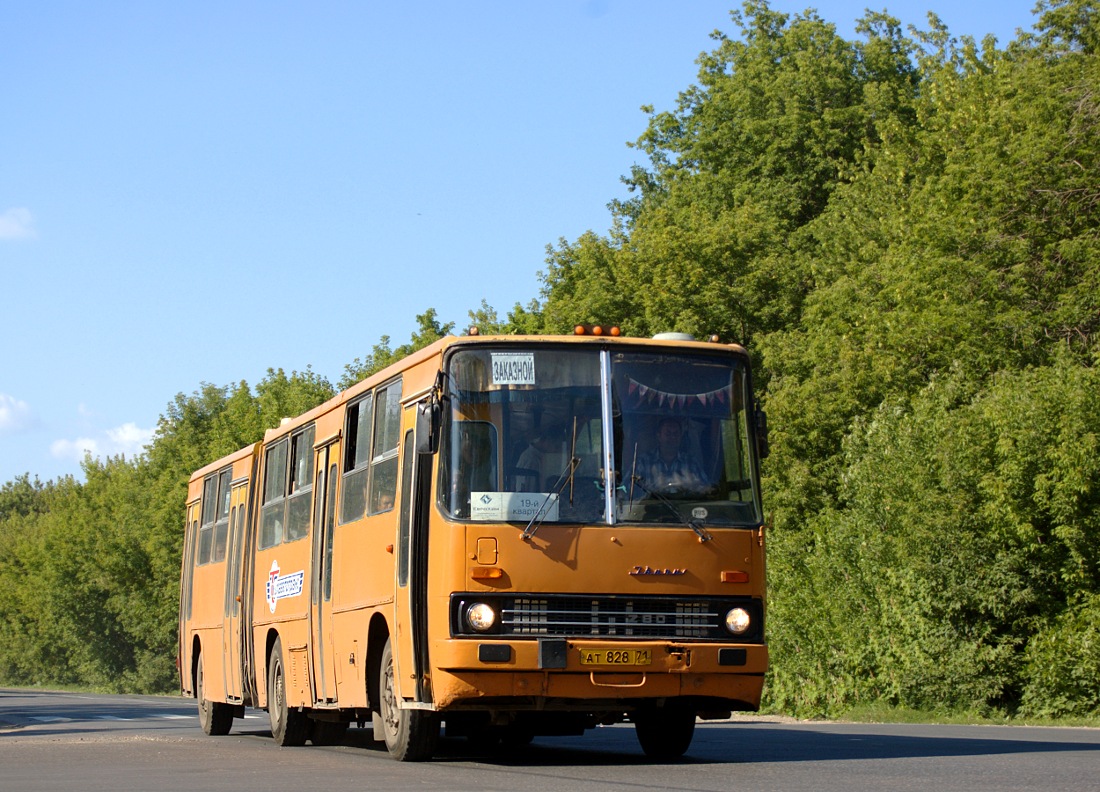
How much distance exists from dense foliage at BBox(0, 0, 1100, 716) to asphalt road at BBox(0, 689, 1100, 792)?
6844 mm

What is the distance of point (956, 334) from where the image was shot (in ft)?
121

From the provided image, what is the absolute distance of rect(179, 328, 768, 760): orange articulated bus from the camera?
13.4 m

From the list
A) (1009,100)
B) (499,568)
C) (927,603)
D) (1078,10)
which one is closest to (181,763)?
(499,568)

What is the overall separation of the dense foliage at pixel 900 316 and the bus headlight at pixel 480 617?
1712cm

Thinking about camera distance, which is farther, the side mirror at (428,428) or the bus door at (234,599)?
the bus door at (234,599)

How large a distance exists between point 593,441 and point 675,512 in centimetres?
85

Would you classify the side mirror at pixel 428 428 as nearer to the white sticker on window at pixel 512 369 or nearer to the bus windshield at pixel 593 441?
the bus windshield at pixel 593 441

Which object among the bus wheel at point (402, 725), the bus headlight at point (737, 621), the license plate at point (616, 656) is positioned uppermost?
the bus headlight at point (737, 621)

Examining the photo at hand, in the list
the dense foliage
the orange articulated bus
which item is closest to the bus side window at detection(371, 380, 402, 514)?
the orange articulated bus

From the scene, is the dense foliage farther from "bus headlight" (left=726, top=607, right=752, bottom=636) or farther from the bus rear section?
"bus headlight" (left=726, top=607, right=752, bottom=636)

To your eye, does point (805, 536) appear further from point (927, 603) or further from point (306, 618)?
point (306, 618)

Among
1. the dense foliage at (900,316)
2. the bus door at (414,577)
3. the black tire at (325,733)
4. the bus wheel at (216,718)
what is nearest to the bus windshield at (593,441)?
the bus door at (414,577)

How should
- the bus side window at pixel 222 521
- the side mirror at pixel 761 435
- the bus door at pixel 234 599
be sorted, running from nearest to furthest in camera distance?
1. the side mirror at pixel 761 435
2. the bus door at pixel 234 599
3. the bus side window at pixel 222 521

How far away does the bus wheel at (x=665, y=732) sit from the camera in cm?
1513
